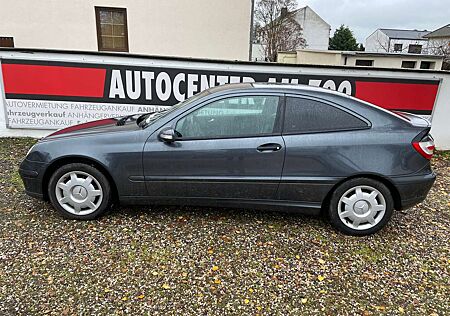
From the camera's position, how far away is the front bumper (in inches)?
144

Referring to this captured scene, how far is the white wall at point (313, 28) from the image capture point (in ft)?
141

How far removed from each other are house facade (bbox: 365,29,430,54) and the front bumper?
50966 millimetres

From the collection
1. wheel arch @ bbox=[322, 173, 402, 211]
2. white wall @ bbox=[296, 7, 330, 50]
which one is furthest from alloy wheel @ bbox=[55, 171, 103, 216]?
white wall @ bbox=[296, 7, 330, 50]

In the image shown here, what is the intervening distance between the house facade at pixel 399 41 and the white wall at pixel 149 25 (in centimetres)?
4327

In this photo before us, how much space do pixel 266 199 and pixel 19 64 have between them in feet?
17.7

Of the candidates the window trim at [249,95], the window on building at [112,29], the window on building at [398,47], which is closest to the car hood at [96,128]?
the window trim at [249,95]

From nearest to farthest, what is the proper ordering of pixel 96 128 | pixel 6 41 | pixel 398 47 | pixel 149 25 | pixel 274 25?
1. pixel 96 128
2. pixel 6 41
3. pixel 149 25
4. pixel 274 25
5. pixel 398 47

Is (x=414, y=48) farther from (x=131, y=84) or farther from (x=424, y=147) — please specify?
(x=424, y=147)

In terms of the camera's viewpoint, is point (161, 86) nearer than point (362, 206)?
No

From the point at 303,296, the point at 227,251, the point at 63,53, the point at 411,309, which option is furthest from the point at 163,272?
Answer: the point at 63,53

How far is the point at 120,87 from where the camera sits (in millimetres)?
6570

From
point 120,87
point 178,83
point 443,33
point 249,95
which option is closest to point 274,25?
point 443,33

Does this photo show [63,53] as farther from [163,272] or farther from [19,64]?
[163,272]

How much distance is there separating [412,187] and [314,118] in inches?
47.4
